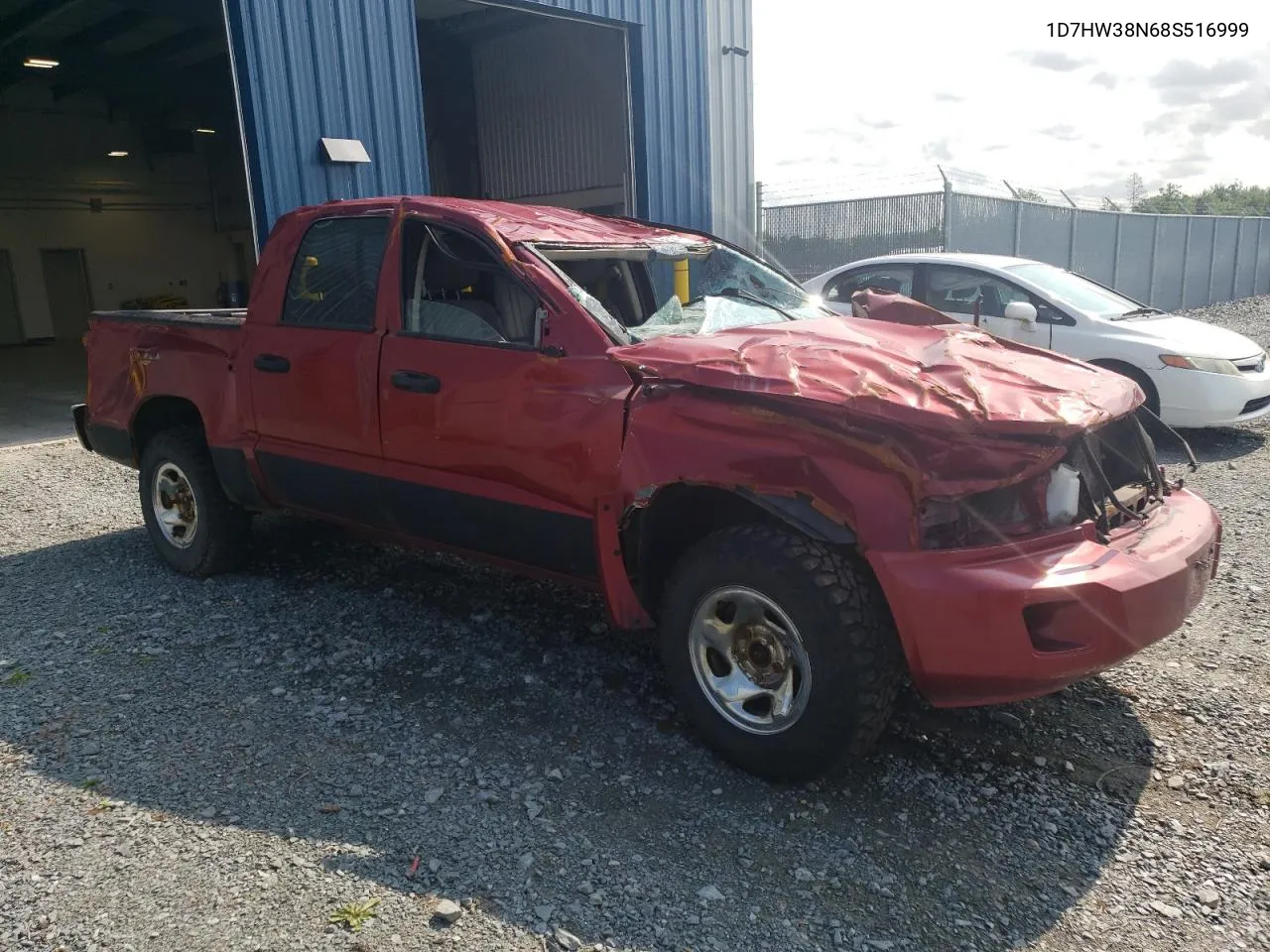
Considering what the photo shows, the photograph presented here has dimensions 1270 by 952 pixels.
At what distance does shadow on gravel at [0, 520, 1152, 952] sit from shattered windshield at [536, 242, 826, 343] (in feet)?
4.64

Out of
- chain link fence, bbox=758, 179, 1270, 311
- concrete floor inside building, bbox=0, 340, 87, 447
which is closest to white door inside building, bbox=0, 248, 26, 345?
concrete floor inside building, bbox=0, 340, 87, 447

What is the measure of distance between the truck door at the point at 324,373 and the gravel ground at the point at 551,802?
0.69 m

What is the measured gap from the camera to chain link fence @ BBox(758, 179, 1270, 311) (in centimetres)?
1495

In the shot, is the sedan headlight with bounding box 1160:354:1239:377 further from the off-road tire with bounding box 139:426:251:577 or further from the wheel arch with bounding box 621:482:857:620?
the off-road tire with bounding box 139:426:251:577

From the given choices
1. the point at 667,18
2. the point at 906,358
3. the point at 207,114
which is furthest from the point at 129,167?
the point at 906,358

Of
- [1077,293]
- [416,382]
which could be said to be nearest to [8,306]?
[1077,293]

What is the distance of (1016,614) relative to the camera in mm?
2730

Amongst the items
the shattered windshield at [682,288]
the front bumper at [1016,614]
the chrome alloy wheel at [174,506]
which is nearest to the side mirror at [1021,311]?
the shattered windshield at [682,288]

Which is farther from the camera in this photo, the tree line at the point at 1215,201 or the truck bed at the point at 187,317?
the tree line at the point at 1215,201

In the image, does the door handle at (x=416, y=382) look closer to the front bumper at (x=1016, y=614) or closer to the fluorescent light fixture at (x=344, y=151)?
the front bumper at (x=1016, y=614)

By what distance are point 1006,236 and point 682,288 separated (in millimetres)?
13191

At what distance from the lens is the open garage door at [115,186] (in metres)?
19.2

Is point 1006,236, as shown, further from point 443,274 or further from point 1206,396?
point 443,274

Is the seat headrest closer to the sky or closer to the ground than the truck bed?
closer to the sky
